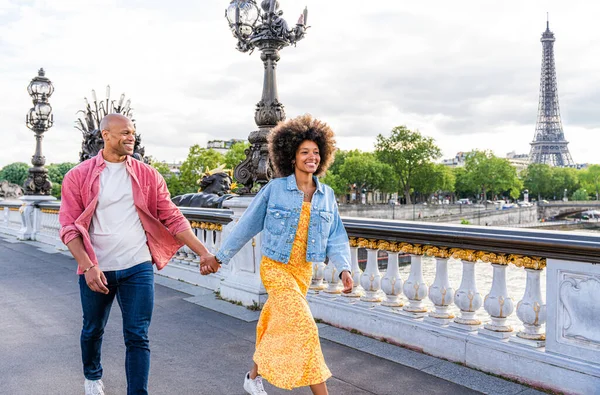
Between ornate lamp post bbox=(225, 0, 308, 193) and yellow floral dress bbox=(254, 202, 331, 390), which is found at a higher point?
ornate lamp post bbox=(225, 0, 308, 193)

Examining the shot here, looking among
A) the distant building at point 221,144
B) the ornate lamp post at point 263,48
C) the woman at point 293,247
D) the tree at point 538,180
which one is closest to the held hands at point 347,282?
the woman at point 293,247

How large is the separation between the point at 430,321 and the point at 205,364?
201cm

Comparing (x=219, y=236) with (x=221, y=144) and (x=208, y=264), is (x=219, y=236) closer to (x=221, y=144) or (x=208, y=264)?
(x=208, y=264)

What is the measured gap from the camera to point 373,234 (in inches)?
214

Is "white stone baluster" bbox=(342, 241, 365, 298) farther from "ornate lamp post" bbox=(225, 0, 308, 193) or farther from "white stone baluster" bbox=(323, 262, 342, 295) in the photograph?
"ornate lamp post" bbox=(225, 0, 308, 193)

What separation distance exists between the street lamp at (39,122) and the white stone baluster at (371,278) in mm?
13458

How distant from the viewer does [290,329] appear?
11.0 ft

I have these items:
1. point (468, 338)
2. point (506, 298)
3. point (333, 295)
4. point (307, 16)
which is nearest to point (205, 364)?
point (333, 295)

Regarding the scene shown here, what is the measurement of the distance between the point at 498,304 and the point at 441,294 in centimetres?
57

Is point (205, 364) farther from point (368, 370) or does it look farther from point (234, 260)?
point (234, 260)

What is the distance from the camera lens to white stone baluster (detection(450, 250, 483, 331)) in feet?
15.0

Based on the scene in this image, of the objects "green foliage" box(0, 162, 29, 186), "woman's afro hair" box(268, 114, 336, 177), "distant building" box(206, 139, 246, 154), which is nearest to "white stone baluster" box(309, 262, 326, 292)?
"woman's afro hair" box(268, 114, 336, 177)

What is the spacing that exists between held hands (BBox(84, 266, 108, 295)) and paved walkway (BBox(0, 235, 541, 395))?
1.17 meters

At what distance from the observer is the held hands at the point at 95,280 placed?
3199mm
